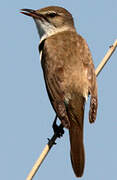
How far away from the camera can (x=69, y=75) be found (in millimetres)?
6223

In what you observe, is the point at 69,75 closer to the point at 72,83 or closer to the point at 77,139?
the point at 72,83

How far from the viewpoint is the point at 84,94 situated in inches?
240

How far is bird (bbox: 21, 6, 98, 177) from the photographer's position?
229 inches

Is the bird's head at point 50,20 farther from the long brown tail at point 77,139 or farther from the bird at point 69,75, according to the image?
the long brown tail at point 77,139

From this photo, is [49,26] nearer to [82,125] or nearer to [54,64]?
[54,64]

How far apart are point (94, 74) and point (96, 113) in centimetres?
70

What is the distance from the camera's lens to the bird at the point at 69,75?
19.1ft

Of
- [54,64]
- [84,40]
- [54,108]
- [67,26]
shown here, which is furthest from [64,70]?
[67,26]

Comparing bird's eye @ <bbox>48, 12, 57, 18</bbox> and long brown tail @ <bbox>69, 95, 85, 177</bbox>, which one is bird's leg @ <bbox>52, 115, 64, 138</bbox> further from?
bird's eye @ <bbox>48, 12, 57, 18</bbox>

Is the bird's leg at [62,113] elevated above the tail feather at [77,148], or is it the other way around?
the bird's leg at [62,113]

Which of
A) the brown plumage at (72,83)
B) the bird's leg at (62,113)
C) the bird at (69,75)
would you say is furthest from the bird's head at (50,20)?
the bird's leg at (62,113)

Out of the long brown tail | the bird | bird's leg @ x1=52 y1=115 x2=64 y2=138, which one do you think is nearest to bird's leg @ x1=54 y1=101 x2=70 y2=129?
the bird

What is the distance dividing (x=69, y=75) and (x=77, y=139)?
96 cm

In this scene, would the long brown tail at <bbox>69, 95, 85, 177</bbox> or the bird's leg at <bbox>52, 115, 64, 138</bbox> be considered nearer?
the long brown tail at <bbox>69, 95, 85, 177</bbox>
